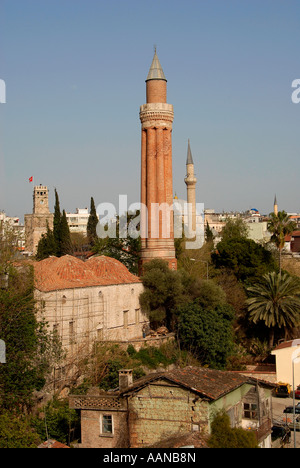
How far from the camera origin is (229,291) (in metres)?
39.9

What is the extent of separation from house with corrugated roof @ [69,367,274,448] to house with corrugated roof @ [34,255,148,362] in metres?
7.63

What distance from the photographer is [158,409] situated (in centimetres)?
1866

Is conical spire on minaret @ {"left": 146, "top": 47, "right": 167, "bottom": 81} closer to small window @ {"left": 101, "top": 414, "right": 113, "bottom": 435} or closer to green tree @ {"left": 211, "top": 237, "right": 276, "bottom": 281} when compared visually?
green tree @ {"left": 211, "top": 237, "right": 276, "bottom": 281}

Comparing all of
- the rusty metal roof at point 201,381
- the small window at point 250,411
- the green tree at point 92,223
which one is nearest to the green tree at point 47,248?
the green tree at point 92,223

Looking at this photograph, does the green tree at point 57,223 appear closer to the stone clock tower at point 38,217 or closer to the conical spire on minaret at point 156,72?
the conical spire on minaret at point 156,72

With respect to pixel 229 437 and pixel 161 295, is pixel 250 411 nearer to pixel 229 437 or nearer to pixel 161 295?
pixel 229 437

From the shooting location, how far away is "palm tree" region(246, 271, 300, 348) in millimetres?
36156

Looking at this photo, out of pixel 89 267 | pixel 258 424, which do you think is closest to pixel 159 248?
pixel 89 267

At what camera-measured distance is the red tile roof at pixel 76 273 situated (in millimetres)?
28312

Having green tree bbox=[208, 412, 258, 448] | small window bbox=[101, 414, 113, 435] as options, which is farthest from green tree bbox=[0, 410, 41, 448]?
green tree bbox=[208, 412, 258, 448]

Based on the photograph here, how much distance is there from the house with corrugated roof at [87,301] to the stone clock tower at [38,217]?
36.7 meters

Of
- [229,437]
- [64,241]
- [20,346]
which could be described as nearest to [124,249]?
[64,241]

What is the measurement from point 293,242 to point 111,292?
50.9 meters

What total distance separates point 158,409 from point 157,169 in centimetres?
2397
